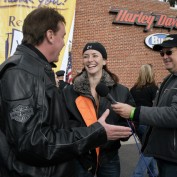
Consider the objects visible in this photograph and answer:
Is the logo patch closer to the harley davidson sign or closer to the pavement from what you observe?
the pavement

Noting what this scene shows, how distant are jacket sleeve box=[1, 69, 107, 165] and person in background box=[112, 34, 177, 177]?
2.96 feet

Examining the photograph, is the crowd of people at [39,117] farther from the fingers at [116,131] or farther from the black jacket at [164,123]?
the black jacket at [164,123]

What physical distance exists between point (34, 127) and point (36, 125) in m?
0.02

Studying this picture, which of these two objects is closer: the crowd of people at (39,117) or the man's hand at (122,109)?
the crowd of people at (39,117)

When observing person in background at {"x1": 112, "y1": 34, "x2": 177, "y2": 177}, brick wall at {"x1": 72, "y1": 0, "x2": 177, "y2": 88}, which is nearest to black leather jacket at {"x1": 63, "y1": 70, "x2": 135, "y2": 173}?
person in background at {"x1": 112, "y1": 34, "x2": 177, "y2": 177}

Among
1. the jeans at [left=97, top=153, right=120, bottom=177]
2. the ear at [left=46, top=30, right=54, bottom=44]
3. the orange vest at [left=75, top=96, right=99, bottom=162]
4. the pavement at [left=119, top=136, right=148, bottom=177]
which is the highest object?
the ear at [left=46, top=30, right=54, bottom=44]

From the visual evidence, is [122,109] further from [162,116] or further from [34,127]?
[34,127]

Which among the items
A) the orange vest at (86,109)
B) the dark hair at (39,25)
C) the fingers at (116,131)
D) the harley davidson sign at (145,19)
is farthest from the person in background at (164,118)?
the harley davidson sign at (145,19)

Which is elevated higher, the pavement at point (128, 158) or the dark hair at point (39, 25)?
the dark hair at point (39, 25)

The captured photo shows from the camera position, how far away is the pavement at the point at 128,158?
5.76 metres

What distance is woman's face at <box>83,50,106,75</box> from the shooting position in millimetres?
3361

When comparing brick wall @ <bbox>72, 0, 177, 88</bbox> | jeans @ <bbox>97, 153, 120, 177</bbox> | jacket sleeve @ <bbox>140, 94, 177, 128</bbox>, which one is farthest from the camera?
brick wall @ <bbox>72, 0, 177, 88</bbox>

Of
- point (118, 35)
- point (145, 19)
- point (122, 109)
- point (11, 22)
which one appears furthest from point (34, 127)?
point (145, 19)

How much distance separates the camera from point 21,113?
1.70 metres
